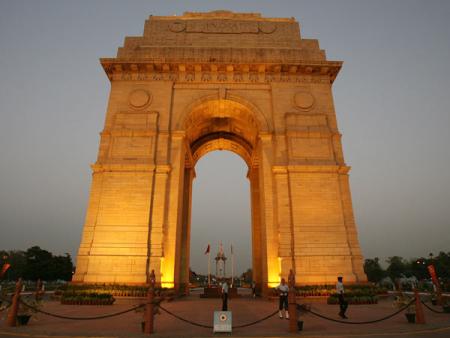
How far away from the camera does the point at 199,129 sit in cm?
2767

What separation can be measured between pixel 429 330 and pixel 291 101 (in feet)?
57.8

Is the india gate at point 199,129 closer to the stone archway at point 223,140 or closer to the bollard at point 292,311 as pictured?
the stone archway at point 223,140

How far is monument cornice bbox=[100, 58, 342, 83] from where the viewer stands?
23.4 metres

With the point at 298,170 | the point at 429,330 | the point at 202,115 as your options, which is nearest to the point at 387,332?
the point at 429,330

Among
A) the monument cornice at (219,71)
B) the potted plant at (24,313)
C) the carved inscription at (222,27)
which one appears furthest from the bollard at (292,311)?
the carved inscription at (222,27)

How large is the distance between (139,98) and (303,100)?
12.3 meters

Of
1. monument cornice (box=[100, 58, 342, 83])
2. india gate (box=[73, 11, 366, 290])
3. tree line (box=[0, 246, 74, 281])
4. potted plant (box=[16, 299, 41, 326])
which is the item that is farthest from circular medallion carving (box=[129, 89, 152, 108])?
tree line (box=[0, 246, 74, 281])

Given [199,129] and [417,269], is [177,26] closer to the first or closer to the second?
[199,129]

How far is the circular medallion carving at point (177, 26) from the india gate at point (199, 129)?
0.41ft

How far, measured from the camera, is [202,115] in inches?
991

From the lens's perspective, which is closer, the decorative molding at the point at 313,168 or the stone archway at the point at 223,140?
the decorative molding at the point at 313,168

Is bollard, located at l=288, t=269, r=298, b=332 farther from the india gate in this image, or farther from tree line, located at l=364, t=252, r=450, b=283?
tree line, located at l=364, t=252, r=450, b=283

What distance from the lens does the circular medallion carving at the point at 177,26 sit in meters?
26.4

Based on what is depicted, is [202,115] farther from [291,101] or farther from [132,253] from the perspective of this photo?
[132,253]
